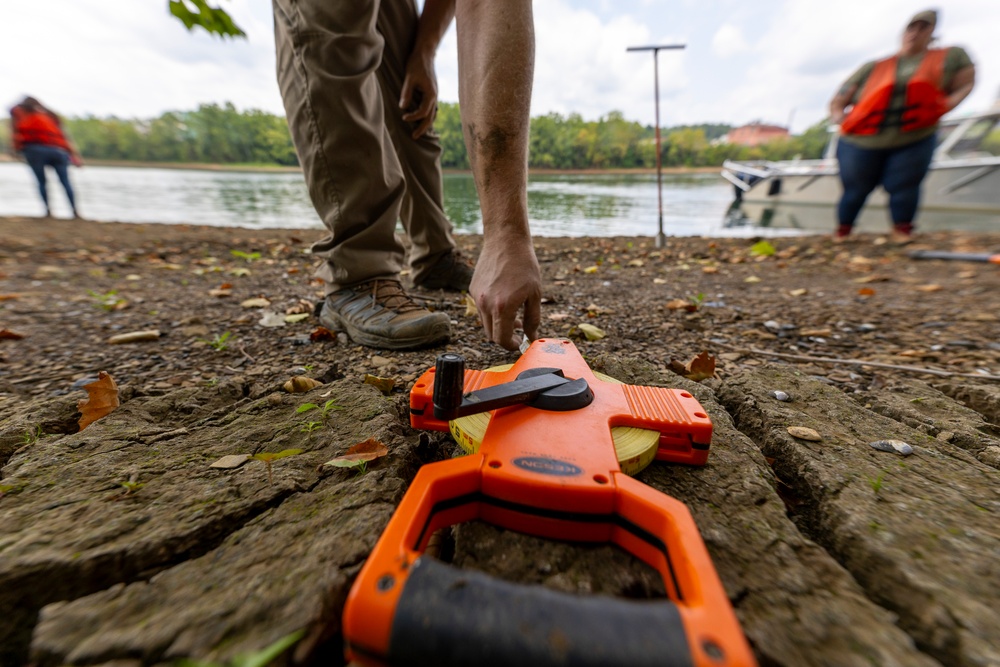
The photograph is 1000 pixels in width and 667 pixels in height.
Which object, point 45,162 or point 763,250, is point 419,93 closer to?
point 763,250

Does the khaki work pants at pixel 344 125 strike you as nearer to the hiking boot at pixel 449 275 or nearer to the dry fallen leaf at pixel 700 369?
the hiking boot at pixel 449 275

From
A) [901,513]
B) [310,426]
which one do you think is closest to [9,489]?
[310,426]

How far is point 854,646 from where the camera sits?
489mm

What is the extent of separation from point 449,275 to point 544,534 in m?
1.96

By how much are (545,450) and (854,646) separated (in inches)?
16.7

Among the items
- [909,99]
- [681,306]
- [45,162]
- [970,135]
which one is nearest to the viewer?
[681,306]

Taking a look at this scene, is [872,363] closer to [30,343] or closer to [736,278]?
[736,278]

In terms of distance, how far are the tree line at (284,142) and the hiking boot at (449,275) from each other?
30266mm

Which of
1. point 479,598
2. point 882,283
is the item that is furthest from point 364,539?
point 882,283

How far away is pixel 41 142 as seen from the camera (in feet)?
22.1

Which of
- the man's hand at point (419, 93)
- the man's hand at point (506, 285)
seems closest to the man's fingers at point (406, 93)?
the man's hand at point (419, 93)

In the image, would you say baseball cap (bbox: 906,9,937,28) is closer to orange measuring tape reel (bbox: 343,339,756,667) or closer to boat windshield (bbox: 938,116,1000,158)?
orange measuring tape reel (bbox: 343,339,756,667)

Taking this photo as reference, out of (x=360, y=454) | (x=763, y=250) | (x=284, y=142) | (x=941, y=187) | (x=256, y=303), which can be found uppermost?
(x=284, y=142)

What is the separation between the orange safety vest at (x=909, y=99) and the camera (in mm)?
4117
